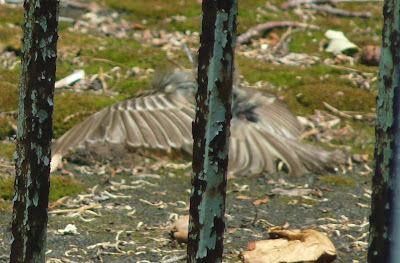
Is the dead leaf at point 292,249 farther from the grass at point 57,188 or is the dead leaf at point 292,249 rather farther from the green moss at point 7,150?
the green moss at point 7,150

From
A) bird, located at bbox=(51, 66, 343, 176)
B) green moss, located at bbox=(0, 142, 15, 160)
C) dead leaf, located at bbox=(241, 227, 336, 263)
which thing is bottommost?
dead leaf, located at bbox=(241, 227, 336, 263)

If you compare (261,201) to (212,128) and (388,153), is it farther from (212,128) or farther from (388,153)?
(212,128)

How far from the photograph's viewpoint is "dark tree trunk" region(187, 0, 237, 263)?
5.58ft

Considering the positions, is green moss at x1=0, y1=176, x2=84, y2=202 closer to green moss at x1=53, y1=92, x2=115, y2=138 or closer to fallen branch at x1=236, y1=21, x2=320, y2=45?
green moss at x1=53, y1=92, x2=115, y2=138

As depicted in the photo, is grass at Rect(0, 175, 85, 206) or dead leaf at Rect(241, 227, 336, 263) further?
grass at Rect(0, 175, 85, 206)

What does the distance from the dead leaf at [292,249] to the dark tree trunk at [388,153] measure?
1.44m

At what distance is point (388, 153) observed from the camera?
1.86 metres

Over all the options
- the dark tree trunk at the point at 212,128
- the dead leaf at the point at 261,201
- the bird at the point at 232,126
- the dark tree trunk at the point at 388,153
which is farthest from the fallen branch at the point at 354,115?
the dark tree trunk at the point at 212,128

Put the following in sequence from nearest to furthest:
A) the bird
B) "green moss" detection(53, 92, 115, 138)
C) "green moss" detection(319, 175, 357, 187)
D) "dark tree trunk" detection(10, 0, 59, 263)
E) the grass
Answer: "dark tree trunk" detection(10, 0, 59, 263) → the bird → the grass → "green moss" detection(319, 175, 357, 187) → "green moss" detection(53, 92, 115, 138)

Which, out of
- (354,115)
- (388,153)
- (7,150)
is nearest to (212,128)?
(388,153)

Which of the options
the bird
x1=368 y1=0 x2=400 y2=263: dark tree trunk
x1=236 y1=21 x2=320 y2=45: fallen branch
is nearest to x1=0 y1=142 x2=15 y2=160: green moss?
the bird

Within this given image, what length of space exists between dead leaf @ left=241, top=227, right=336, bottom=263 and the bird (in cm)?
98

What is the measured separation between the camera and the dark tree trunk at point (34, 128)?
1819mm

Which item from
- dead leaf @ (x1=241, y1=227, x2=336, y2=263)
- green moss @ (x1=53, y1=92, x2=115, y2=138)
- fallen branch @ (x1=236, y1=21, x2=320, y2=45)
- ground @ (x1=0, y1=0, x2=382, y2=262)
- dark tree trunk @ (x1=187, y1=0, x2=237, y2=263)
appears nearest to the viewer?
dark tree trunk @ (x1=187, y1=0, x2=237, y2=263)
